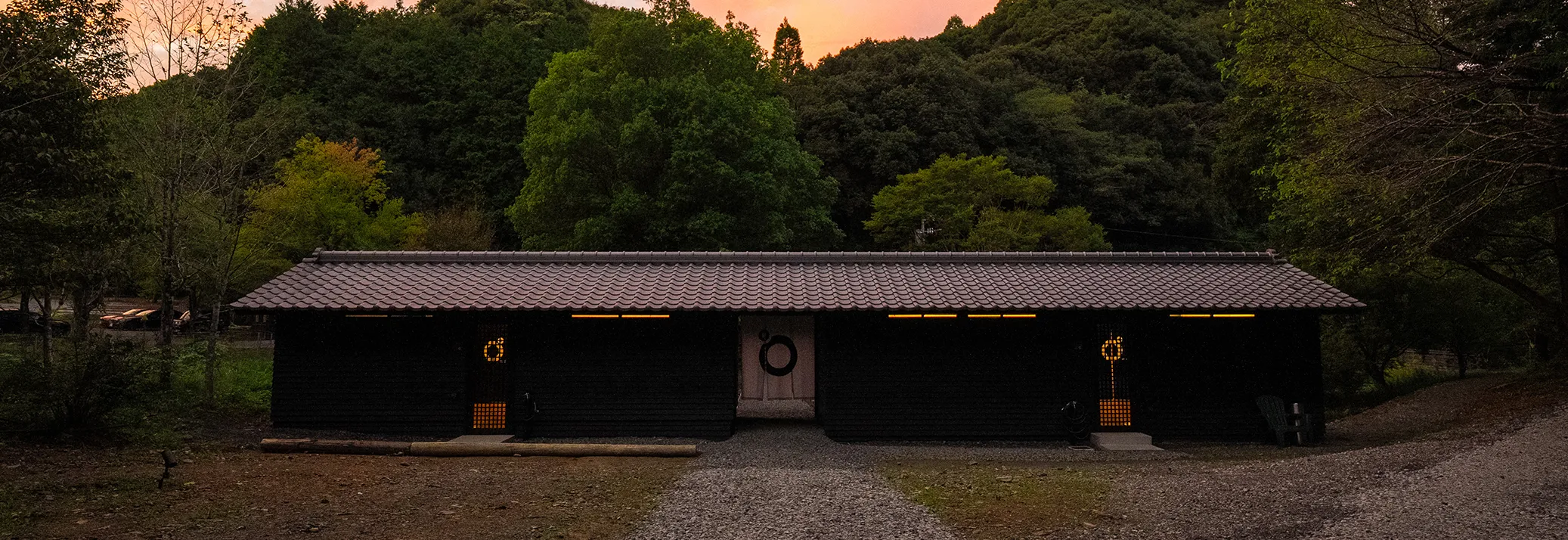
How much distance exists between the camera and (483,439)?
1227 centimetres

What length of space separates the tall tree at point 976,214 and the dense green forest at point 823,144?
0.13m

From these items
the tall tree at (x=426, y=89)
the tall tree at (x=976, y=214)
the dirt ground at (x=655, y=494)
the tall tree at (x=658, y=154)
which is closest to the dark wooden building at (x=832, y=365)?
the dirt ground at (x=655, y=494)

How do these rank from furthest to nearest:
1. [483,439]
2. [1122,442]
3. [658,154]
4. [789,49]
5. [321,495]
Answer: [789,49]
[658,154]
[1122,442]
[483,439]
[321,495]

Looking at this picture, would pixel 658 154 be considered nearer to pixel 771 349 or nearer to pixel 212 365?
pixel 771 349

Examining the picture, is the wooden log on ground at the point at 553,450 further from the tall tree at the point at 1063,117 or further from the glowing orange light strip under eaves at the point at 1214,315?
the tall tree at the point at 1063,117

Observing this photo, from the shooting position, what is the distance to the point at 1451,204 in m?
12.9

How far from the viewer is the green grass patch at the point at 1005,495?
7336mm

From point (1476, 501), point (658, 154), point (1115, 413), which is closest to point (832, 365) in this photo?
point (1115, 413)

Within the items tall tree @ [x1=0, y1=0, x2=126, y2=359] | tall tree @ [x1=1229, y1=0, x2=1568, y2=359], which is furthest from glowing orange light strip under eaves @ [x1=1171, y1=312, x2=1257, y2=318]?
tall tree @ [x1=0, y1=0, x2=126, y2=359]

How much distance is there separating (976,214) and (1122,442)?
1954 centimetres

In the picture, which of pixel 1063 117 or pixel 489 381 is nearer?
pixel 489 381

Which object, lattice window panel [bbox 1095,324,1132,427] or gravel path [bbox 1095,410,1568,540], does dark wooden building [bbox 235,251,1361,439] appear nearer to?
lattice window panel [bbox 1095,324,1132,427]

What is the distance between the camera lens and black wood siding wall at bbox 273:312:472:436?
1266 cm

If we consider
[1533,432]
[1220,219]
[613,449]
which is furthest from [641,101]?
[1220,219]
